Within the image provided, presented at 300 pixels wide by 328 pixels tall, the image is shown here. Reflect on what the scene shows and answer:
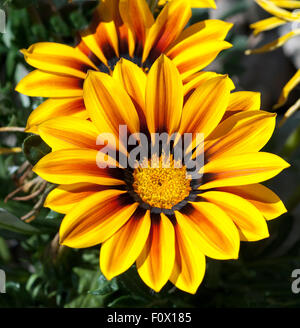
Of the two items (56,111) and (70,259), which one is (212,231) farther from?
(70,259)

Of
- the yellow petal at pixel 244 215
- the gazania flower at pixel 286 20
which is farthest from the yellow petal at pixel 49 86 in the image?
the gazania flower at pixel 286 20

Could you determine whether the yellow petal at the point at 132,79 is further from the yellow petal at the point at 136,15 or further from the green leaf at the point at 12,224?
the green leaf at the point at 12,224

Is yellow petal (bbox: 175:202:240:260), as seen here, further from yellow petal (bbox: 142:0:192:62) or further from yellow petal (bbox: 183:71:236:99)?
yellow petal (bbox: 142:0:192:62)

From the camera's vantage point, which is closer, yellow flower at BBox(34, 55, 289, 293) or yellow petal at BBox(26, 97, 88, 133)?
yellow flower at BBox(34, 55, 289, 293)

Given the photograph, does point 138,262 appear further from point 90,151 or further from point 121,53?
point 121,53

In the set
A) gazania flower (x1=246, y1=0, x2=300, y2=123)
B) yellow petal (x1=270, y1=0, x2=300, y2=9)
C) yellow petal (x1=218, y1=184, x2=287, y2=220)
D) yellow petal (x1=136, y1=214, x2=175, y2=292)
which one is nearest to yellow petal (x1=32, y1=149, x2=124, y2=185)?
yellow petal (x1=136, y1=214, x2=175, y2=292)

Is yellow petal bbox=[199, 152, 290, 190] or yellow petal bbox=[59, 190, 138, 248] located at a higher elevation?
yellow petal bbox=[199, 152, 290, 190]

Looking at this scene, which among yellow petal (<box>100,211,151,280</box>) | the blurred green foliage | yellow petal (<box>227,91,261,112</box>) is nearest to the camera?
yellow petal (<box>100,211,151,280</box>)
